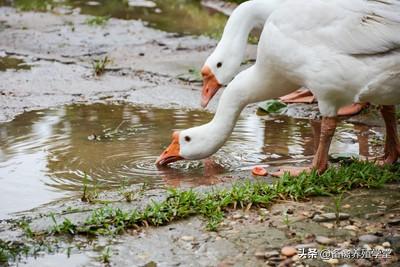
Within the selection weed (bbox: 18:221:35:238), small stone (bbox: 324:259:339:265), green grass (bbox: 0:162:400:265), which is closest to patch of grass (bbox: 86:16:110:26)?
green grass (bbox: 0:162:400:265)

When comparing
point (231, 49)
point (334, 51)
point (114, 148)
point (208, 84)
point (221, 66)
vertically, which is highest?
point (334, 51)

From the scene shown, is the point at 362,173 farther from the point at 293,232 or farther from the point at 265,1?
the point at 265,1

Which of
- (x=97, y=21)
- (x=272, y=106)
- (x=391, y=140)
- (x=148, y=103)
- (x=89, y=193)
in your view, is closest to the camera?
(x=89, y=193)

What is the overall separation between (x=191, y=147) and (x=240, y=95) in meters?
0.56

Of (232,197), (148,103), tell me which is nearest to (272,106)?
(148,103)

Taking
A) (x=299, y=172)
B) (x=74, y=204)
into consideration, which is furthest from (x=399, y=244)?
(x=74, y=204)

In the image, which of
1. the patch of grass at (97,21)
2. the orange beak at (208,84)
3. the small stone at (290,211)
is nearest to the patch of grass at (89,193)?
the small stone at (290,211)

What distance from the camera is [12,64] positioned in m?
9.72

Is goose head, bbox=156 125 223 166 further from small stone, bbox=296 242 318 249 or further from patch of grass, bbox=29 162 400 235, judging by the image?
small stone, bbox=296 242 318 249

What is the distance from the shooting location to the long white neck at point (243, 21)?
6469 mm

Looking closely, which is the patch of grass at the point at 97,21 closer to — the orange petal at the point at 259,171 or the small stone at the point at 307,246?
the orange petal at the point at 259,171

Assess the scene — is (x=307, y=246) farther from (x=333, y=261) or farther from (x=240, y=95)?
(x=240, y=95)

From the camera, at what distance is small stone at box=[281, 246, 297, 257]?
3915 millimetres

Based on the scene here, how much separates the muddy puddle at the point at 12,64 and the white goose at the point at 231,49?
3.82 meters
